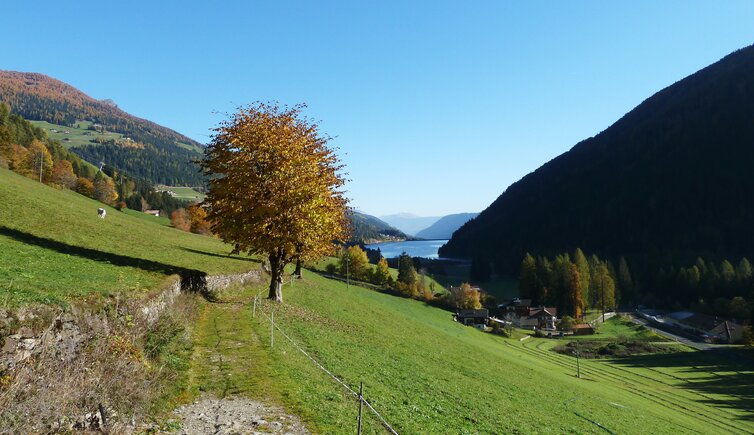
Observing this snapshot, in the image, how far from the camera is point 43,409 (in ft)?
29.6

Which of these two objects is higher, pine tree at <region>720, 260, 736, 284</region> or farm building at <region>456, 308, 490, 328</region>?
pine tree at <region>720, 260, 736, 284</region>

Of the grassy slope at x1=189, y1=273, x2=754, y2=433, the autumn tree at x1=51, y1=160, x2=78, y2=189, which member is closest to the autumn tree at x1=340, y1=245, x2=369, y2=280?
the autumn tree at x1=51, y1=160, x2=78, y2=189

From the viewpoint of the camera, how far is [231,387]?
1494 centimetres

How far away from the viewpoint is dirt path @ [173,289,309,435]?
12.1m

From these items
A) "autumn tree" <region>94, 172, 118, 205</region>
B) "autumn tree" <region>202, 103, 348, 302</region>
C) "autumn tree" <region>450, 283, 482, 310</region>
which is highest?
"autumn tree" <region>94, 172, 118, 205</region>

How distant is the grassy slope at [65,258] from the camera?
1502cm

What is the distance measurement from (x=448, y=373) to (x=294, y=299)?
1716 centimetres

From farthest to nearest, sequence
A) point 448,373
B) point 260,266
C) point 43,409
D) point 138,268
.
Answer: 1. point 260,266
2. point 448,373
3. point 138,268
4. point 43,409

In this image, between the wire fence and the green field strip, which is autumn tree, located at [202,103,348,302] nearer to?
the wire fence

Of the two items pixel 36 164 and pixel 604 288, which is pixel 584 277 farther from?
pixel 36 164

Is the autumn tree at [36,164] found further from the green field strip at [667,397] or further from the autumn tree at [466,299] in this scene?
the green field strip at [667,397]

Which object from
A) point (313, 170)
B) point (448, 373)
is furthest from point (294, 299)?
point (448, 373)

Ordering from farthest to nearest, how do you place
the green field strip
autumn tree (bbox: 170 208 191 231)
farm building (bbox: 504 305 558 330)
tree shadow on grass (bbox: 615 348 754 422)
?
1. farm building (bbox: 504 305 558 330)
2. autumn tree (bbox: 170 208 191 231)
3. tree shadow on grass (bbox: 615 348 754 422)
4. the green field strip

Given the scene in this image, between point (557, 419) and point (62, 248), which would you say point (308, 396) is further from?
point (62, 248)
